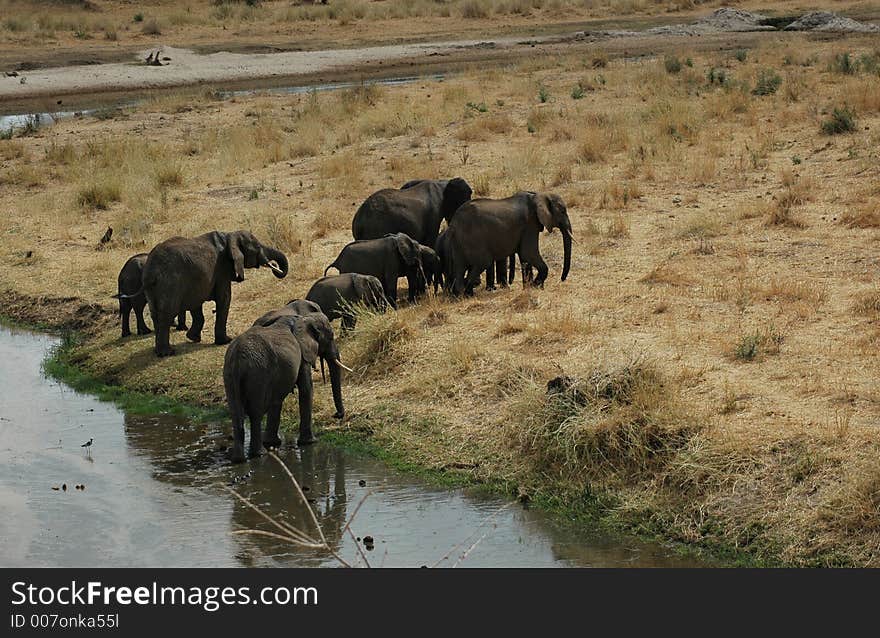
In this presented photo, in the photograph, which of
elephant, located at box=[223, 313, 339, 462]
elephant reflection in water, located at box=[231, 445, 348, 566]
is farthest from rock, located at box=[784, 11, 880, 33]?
elephant reflection in water, located at box=[231, 445, 348, 566]

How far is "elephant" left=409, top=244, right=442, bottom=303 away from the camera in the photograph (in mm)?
14148

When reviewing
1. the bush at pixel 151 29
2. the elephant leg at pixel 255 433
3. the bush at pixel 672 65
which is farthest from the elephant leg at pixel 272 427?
the bush at pixel 151 29

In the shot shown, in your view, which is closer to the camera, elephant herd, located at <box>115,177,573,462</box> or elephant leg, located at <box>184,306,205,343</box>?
elephant herd, located at <box>115,177,573,462</box>

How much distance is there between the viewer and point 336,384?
11492 millimetres

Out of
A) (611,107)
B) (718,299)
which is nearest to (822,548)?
(718,299)

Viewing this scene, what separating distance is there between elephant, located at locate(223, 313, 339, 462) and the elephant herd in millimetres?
18

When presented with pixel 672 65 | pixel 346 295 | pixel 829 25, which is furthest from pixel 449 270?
pixel 829 25

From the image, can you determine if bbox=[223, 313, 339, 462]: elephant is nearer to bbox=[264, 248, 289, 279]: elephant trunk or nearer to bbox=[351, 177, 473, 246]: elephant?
bbox=[264, 248, 289, 279]: elephant trunk

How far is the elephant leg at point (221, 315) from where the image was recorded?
44.3ft

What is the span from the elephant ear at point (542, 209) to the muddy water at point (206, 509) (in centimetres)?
446

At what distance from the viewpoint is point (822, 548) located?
27.8ft

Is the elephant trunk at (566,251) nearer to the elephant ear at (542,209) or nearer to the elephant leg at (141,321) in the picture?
the elephant ear at (542,209)

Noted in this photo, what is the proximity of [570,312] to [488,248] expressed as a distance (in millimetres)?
1387

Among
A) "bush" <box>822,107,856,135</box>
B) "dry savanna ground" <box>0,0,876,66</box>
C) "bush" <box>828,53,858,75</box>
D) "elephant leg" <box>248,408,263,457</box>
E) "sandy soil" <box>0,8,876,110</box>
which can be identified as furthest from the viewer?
"dry savanna ground" <box>0,0,876,66</box>
